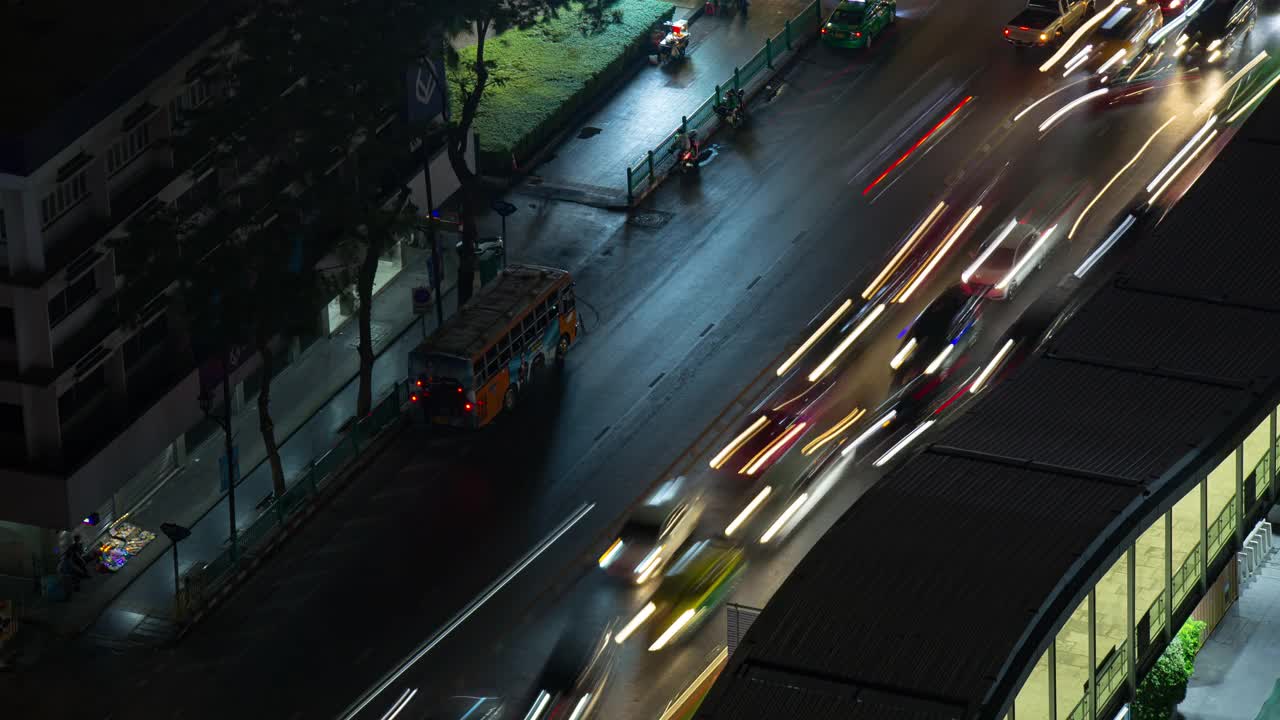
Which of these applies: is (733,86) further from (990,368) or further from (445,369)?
(445,369)

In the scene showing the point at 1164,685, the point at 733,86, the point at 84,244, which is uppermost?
the point at 733,86

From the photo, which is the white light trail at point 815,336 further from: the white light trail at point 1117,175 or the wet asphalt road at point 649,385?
the white light trail at point 1117,175

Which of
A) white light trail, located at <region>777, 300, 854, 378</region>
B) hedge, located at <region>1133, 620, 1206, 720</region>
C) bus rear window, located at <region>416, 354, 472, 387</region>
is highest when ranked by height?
white light trail, located at <region>777, 300, 854, 378</region>

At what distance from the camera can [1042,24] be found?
97.6 meters

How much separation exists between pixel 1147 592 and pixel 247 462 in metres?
30.6

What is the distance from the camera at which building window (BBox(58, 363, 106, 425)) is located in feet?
208

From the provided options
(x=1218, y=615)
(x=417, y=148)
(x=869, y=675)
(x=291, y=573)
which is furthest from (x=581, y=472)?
(x=869, y=675)

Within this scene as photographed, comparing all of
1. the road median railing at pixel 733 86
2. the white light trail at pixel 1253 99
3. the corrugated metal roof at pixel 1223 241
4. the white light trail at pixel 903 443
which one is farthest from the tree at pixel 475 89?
the white light trail at pixel 1253 99

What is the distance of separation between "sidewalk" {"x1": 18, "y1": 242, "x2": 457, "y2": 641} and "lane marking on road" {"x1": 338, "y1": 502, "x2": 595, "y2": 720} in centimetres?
729

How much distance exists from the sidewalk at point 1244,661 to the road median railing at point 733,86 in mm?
34180

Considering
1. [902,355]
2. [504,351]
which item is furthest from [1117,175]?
[504,351]

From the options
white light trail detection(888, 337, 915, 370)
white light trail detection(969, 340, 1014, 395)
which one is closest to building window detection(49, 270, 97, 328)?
white light trail detection(888, 337, 915, 370)

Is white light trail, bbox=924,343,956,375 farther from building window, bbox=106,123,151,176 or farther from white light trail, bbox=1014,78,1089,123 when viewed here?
building window, bbox=106,123,151,176

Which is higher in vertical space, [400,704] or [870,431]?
[870,431]
